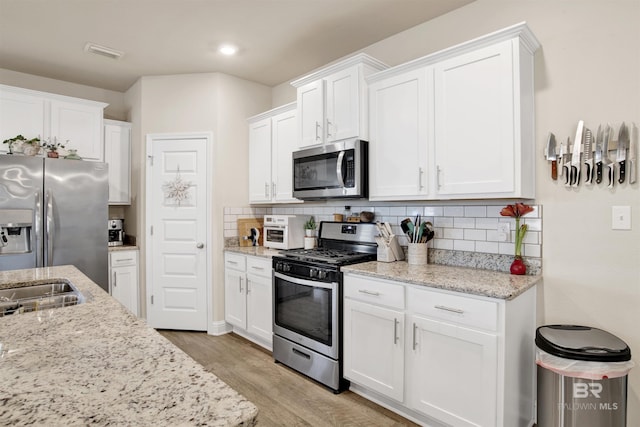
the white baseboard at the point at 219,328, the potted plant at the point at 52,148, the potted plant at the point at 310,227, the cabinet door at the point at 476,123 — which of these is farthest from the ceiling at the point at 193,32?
the white baseboard at the point at 219,328

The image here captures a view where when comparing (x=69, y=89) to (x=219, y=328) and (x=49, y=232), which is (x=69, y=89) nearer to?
(x=49, y=232)

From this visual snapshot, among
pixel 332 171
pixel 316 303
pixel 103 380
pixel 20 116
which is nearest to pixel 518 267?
pixel 316 303

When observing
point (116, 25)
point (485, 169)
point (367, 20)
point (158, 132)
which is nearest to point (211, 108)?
point (158, 132)

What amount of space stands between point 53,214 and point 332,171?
96.4 inches

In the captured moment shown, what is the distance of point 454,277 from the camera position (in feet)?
6.81

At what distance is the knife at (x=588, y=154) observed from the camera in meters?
1.97

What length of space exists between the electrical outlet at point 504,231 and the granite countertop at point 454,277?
A: 0.72 feet

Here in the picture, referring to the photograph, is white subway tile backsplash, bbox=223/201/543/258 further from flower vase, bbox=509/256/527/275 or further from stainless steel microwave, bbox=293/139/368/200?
stainless steel microwave, bbox=293/139/368/200

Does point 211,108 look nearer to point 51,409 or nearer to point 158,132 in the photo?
point 158,132

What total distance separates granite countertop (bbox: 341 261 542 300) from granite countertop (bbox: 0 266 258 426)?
143cm

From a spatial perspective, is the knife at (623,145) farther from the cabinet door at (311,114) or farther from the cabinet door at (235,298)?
the cabinet door at (235,298)

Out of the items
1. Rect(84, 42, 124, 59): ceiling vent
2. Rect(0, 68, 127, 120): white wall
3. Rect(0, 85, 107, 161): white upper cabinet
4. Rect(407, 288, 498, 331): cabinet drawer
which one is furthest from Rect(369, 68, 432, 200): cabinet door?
Rect(0, 68, 127, 120): white wall

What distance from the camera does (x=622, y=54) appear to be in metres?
1.90

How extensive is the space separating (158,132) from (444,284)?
10.9 ft
